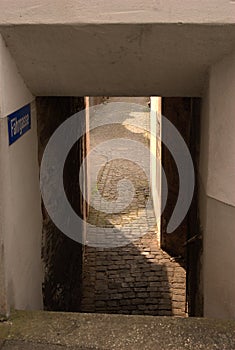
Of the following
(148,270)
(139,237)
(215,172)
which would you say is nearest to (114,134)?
(139,237)

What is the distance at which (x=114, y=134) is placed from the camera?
1623cm

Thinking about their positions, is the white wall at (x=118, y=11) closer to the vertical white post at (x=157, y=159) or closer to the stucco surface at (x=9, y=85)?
the stucco surface at (x=9, y=85)

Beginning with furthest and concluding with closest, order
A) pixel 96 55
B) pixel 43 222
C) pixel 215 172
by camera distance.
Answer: pixel 43 222 → pixel 215 172 → pixel 96 55

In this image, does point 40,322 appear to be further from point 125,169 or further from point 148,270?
point 125,169

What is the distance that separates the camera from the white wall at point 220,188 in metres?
2.66

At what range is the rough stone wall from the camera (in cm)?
390

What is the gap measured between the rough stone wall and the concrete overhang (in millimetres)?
791

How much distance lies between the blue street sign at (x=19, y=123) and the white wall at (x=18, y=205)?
0.15 ft

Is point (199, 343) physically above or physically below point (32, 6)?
below

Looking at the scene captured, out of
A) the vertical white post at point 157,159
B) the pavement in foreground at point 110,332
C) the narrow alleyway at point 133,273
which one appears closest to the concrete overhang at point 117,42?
the pavement in foreground at point 110,332

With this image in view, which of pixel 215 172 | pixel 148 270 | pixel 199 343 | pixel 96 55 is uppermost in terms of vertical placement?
pixel 96 55

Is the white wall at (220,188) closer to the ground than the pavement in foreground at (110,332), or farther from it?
farther from it

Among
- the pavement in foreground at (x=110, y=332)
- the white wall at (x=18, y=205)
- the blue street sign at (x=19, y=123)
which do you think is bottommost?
the pavement in foreground at (x=110, y=332)

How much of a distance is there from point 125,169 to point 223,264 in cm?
908
